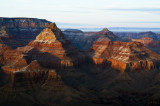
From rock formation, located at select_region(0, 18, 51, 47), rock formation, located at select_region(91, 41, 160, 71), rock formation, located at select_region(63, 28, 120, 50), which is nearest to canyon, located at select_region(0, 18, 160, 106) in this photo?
rock formation, located at select_region(91, 41, 160, 71)


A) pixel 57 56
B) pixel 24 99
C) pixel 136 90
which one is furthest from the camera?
pixel 57 56

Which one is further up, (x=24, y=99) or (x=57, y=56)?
(x=57, y=56)

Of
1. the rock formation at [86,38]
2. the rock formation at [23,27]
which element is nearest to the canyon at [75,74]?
the rock formation at [23,27]

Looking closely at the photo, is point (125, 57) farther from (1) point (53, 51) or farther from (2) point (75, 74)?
(1) point (53, 51)

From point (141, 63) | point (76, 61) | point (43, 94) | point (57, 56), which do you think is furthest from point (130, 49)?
point (43, 94)

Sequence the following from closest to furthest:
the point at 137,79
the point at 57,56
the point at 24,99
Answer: the point at 24,99, the point at 137,79, the point at 57,56

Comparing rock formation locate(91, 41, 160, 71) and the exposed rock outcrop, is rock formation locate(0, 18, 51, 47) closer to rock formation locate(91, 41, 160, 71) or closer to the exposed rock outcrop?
the exposed rock outcrop

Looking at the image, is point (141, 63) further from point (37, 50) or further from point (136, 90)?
point (37, 50)

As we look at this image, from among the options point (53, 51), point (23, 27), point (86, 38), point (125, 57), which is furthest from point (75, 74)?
point (86, 38)
